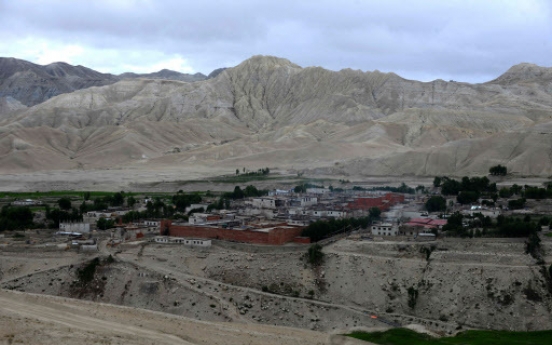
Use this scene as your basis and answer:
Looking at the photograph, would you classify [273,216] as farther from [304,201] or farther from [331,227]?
[331,227]

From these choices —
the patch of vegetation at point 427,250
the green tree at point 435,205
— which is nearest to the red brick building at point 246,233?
the patch of vegetation at point 427,250

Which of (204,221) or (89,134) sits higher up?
(89,134)

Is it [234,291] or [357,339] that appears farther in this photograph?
[234,291]

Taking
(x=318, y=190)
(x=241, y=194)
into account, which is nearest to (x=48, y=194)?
(x=241, y=194)

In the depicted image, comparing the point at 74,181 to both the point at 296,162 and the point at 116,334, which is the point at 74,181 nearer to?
the point at 296,162

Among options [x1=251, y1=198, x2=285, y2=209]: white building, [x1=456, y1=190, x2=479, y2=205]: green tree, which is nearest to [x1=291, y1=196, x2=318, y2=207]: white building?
[x1=251, y1=198, x2=285, y2=209]: white building

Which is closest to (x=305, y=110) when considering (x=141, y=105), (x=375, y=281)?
(x=141, y=105)
